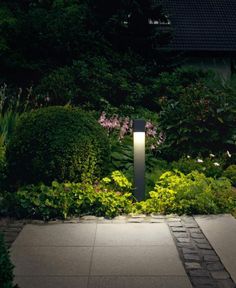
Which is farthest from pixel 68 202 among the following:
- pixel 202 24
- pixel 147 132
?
pixel 202 24

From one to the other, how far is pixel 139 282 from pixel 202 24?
78.3 feet

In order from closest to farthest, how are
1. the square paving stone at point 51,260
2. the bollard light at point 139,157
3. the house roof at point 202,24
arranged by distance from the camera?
1. the square paving stone at point 51,260
2. the bollard light at point 139,157
3. the house roof at point 202,24

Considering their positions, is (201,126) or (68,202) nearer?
(68,202)

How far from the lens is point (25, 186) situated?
26.7ft

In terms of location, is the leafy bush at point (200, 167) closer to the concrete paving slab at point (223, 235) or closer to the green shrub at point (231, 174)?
the green shrub at point (231, 174)

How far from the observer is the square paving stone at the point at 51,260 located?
497 centimetres

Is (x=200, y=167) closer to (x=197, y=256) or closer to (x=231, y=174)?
(x=231, y=174)

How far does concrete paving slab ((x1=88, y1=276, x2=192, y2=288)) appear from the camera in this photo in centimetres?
459

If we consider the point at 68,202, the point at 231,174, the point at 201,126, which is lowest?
the point at 68,202

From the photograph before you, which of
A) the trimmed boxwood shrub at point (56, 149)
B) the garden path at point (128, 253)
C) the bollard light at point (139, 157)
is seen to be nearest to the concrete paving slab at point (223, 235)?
the garden path at point (128, 253)

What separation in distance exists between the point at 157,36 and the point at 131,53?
118cm

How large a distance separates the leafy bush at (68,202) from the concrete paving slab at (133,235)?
61 cm

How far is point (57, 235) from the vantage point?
6.35 m

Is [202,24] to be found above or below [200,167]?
above
